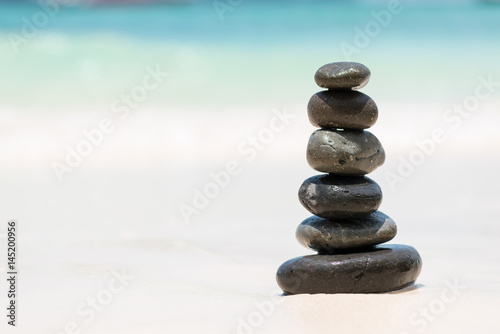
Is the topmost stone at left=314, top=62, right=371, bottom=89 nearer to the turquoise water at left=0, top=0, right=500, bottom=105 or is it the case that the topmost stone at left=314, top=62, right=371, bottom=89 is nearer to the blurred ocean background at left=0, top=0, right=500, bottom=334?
the blurred ocean background at left=0, top=0, right=500, bottom=334

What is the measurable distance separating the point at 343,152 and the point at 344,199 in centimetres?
37

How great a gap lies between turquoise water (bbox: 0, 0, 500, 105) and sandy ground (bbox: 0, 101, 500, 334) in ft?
5.26

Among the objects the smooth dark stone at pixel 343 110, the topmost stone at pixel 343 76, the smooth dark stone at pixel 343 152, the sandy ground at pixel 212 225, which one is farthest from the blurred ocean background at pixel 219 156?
the topmost stone at pixel 343 76

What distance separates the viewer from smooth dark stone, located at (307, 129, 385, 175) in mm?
5512

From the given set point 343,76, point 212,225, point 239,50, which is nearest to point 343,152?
point 343,76

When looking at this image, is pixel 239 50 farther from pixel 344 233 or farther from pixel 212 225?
pixel 344 233

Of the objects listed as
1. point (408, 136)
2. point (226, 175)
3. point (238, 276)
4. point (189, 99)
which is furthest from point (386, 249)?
point (189, 99)

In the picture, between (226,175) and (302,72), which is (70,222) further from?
(302,72)

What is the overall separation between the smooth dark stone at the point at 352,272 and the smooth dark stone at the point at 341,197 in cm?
33

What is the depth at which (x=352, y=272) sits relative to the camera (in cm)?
531

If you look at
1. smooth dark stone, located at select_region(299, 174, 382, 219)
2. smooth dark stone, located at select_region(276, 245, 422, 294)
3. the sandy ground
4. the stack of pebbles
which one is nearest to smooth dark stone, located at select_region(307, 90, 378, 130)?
the stack of pebbles

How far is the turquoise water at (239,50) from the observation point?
19.6 metres

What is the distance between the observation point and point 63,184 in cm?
1220

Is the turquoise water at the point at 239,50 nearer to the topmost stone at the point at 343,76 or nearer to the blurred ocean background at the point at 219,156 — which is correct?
the blurred ocean background at the point at 219,156
